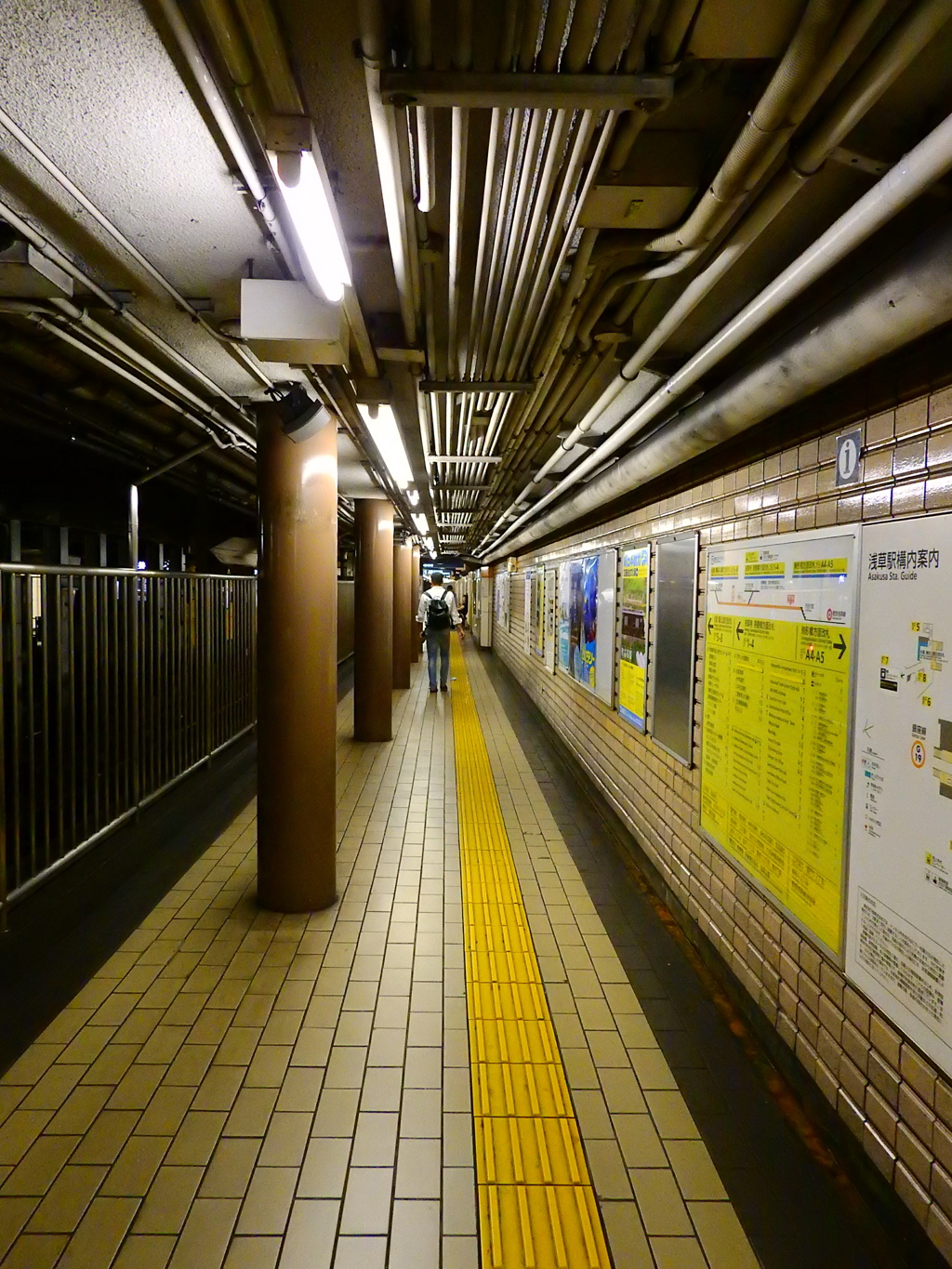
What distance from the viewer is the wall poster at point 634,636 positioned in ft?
14.4

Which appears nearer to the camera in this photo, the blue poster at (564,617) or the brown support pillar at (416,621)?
the blue poster at (564,617)

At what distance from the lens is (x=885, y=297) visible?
1643mm

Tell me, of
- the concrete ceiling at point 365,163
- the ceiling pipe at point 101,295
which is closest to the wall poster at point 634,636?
the concrete ceiling at point 365,163

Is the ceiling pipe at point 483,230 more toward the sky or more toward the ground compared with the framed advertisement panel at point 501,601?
more toward the sky

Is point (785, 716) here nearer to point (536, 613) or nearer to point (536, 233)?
point (536, 233)

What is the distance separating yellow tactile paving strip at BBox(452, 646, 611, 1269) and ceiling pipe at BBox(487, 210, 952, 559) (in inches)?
97.4

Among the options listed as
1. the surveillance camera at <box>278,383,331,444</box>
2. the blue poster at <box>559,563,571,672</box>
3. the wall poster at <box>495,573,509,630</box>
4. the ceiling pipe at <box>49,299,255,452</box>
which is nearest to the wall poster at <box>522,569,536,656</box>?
the blue poster at <box>559,563,571,672</box>

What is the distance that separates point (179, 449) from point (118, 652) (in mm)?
2494

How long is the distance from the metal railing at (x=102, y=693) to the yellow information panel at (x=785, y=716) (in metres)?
3.04

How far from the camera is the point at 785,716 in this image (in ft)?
7.99

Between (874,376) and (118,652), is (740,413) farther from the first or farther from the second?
(118,652)

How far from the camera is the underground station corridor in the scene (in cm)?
149

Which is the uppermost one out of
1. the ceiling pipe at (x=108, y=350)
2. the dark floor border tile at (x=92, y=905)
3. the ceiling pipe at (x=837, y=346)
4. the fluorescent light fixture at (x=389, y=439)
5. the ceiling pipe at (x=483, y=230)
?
the ceiling pipe at (x=108, y=350)

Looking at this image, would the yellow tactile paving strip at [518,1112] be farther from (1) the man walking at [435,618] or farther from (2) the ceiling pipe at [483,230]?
(1) the man walking at [435,618]
